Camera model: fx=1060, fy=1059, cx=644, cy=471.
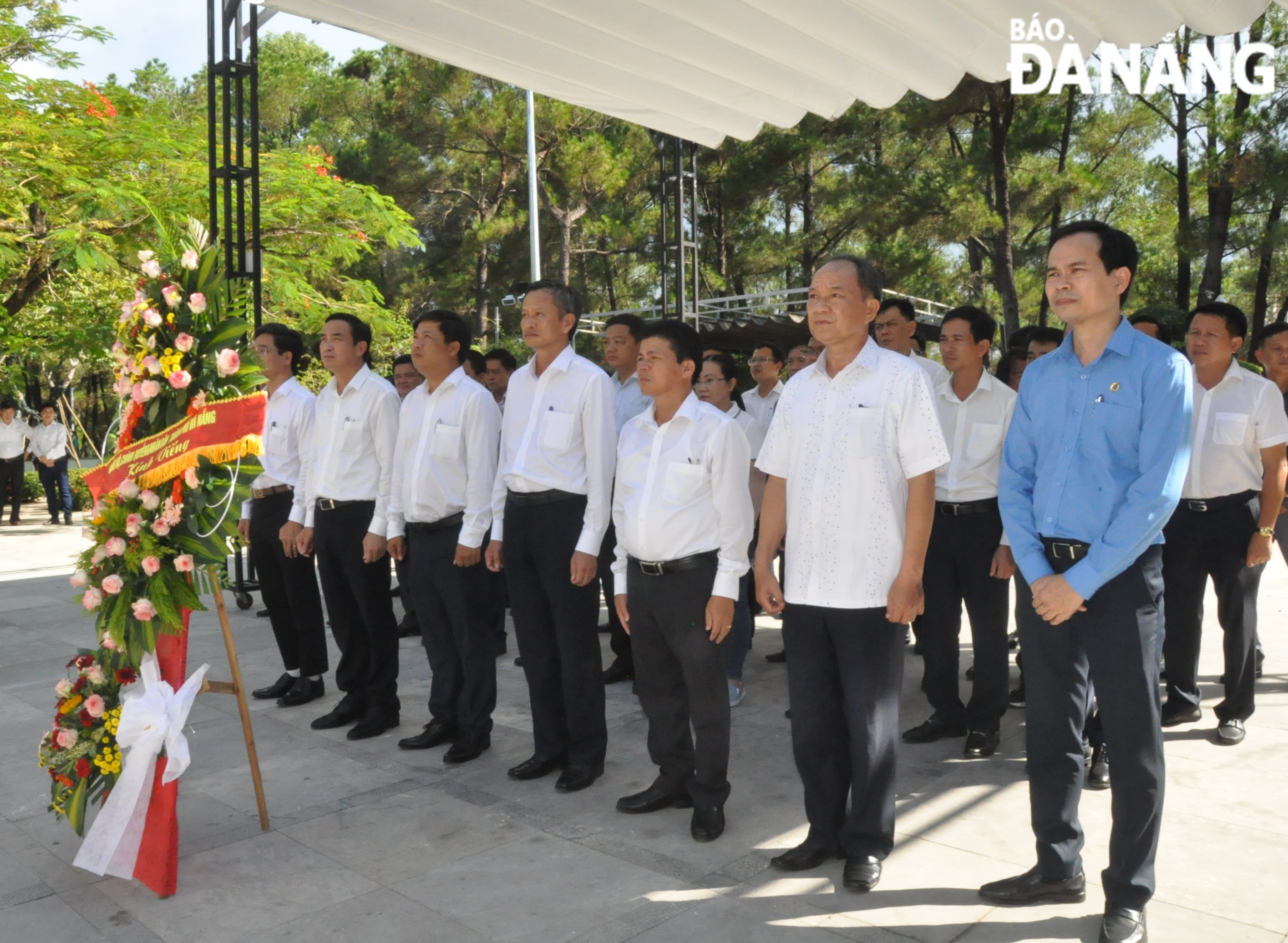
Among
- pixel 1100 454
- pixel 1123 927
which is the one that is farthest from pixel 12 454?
pixel 1123 927

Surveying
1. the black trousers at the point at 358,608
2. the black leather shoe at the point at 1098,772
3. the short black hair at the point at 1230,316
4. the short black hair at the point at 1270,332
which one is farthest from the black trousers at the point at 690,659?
the short black hair at the point at 1270,332

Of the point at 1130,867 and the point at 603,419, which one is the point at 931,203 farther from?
the point at 1130,867

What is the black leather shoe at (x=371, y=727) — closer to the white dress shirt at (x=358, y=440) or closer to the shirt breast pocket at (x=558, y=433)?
the white dress shirt at (x=358, y=440)

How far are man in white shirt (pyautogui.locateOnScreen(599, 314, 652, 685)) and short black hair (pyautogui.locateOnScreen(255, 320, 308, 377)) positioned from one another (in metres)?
1.69

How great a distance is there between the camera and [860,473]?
→ 3.16 m

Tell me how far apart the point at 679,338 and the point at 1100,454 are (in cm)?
148

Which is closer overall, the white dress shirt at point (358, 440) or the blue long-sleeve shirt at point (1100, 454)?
the blue long-sleeve shirt at point (1100, 454)

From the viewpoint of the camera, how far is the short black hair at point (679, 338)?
3.70 metres

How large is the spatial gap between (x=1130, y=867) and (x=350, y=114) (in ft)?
101

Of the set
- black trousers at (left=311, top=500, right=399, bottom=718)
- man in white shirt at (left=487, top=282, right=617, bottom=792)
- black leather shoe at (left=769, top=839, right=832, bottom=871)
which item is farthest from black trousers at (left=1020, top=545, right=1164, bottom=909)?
black trousers at (left=311, top=500, right=399, bottom=718)

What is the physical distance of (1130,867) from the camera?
2771 mm

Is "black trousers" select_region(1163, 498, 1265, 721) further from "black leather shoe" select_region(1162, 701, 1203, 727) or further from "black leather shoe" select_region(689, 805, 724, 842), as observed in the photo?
"black leather shoe" select_region(689, 805, 724, 842)

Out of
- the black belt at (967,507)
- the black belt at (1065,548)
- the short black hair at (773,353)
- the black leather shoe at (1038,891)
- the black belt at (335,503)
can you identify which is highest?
the short black hair at (773,353)

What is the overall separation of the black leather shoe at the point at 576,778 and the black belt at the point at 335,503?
5.40ft
